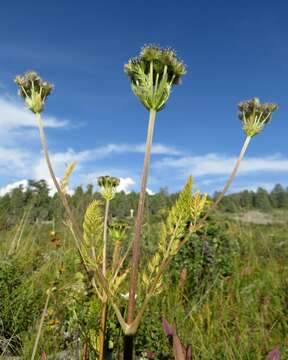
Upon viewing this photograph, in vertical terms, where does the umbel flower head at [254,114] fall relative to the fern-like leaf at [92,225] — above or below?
above

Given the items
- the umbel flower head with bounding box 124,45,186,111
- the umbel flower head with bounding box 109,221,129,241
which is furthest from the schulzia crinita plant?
the umbel flower head with bounding box 109,221,129,241

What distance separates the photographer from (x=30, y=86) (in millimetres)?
1742

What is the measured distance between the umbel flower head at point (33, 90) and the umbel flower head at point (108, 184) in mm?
561

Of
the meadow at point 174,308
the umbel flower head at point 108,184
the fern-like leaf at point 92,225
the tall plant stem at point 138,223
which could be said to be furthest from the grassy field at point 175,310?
the umbel flower head at point 108,184

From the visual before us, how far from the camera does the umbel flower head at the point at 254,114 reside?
1.72 metres

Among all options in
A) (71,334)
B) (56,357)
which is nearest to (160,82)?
(56,357)

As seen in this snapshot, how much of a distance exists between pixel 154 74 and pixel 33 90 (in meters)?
0.56

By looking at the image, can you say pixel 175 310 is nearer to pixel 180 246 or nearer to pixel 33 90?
pixel 180 246

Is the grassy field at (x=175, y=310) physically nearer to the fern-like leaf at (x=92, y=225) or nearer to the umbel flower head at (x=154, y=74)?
the fern-like leaf at (x=92, y=225)

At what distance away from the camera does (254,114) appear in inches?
67.9

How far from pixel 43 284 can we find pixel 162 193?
16.5ft

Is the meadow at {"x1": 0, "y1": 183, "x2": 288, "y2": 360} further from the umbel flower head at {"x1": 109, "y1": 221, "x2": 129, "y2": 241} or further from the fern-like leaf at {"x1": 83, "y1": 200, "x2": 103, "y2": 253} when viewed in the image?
the fern-like leaf at {"x1": 83, "y1": 200, "x2": 103, "y2": 253}

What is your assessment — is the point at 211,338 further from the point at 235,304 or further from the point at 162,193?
the point at 162,193

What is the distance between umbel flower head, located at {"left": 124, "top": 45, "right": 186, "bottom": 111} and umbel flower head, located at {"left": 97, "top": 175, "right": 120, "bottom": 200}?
0.71 metres
